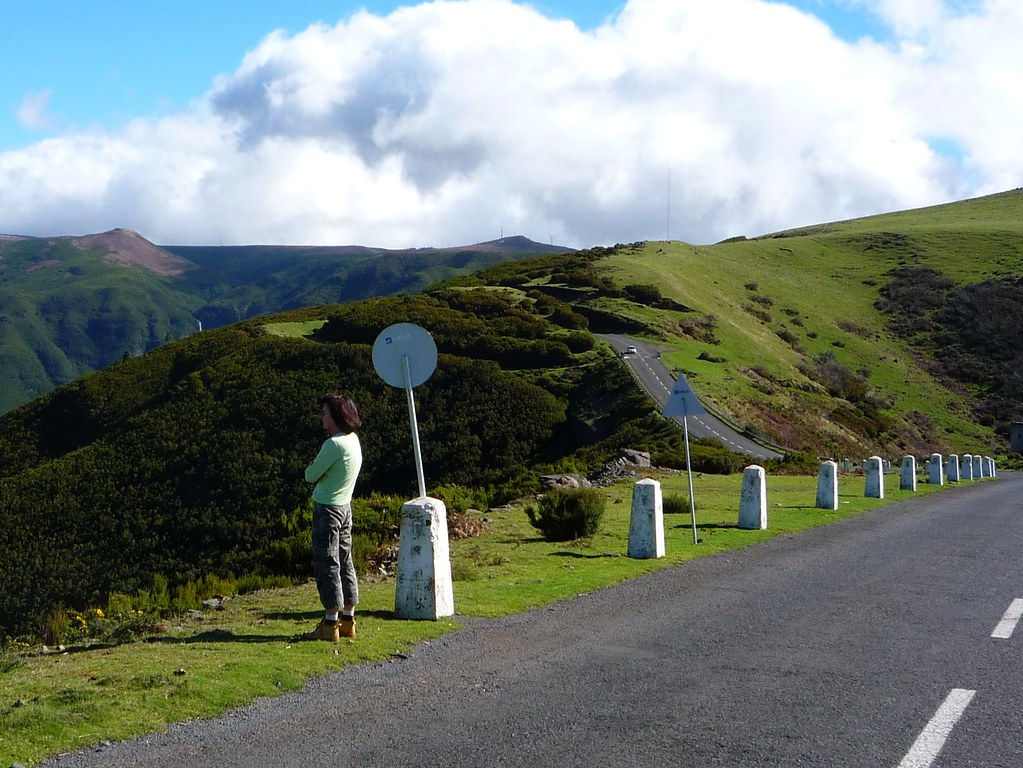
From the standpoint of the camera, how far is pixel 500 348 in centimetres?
5922

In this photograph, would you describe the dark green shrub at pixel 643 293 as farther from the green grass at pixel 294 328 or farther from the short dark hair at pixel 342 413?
the short dark hair at pixel 342 413

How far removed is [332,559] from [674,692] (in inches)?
103

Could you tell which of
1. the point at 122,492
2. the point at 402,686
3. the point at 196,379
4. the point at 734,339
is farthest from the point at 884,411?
the point at 402,686

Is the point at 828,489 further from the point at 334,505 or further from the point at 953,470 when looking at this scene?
the point at 953,470

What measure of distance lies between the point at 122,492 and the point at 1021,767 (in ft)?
132

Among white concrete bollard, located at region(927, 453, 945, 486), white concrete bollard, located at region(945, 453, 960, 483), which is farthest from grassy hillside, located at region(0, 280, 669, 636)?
white concrete bollard, located at region(945, 453, 960, 483)

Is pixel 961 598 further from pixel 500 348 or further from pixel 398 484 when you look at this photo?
pixel 500 348

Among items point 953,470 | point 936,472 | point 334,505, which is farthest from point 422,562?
point 953,470

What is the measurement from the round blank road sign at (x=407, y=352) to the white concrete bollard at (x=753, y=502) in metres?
7.26

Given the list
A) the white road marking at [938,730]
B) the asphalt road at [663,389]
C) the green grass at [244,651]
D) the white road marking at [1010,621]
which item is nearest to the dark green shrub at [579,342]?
the asphalt road at [663,389]

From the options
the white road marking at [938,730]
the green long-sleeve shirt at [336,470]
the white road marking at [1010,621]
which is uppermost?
the green long-sleeve shirt at [336,470]

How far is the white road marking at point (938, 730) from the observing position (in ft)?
14.8

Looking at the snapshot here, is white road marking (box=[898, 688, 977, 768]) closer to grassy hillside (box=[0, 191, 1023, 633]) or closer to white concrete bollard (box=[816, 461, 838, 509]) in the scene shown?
grassy hillside (box=[0, 191, 1023, 633])

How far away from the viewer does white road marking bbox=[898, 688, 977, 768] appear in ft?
14.8
